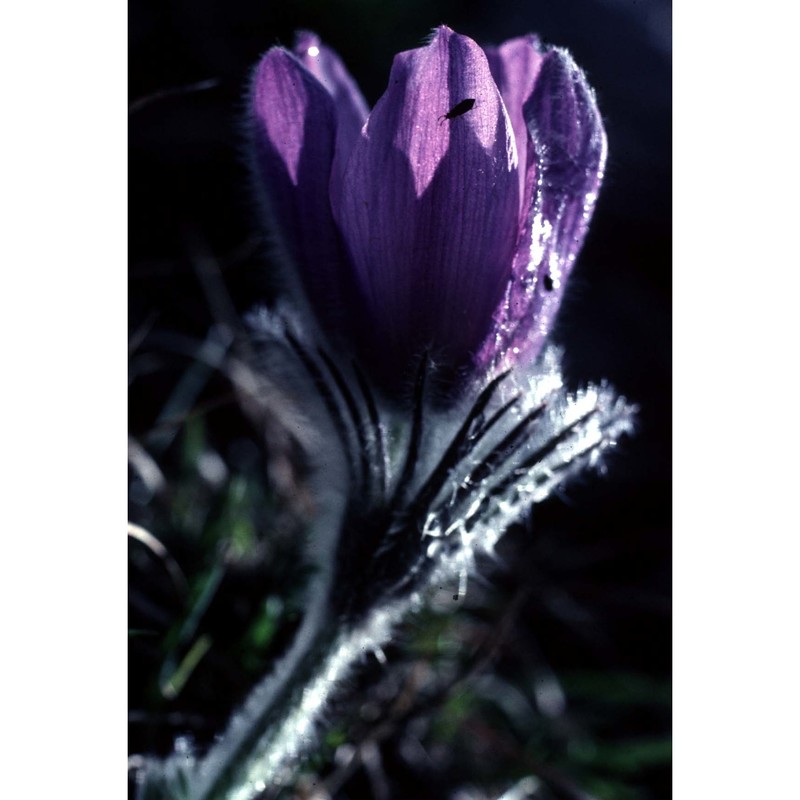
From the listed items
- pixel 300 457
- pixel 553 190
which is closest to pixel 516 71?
pixel 553 190

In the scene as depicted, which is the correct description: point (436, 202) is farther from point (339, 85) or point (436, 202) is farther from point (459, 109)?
point (339, 85)

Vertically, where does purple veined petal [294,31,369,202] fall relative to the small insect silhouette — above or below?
below

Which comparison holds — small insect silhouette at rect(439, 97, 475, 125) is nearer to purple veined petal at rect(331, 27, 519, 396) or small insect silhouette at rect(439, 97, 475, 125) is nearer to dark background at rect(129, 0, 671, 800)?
purple veined petal at rect(331, 27, 519, 396)

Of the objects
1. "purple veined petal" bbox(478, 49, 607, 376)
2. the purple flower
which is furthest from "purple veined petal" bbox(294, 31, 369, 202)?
"purple veined petal" bbox(478, 49, 607, 376)

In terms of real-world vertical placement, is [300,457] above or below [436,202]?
below

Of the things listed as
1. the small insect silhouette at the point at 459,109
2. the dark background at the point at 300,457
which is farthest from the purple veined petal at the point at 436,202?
the dark background at the point at 300,457

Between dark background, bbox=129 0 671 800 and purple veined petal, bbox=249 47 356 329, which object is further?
dark background, bbox=129 0 671 800

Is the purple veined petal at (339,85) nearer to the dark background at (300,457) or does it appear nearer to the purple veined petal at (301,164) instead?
the purple veined petal at (301,164)
